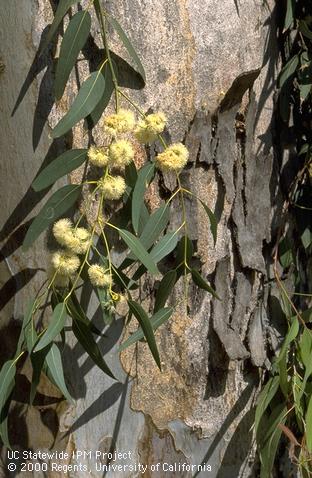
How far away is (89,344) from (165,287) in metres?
0.16

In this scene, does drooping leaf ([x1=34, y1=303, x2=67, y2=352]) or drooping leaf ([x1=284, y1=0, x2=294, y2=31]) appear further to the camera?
drooping leaf ([x1=284, y1=0, x2=294, y2=31])

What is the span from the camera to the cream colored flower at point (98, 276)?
1.17 metres

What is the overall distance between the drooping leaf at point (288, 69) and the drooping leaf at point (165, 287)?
0.49 metres

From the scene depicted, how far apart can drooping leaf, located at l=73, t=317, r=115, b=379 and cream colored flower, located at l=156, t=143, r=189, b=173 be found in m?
0.28

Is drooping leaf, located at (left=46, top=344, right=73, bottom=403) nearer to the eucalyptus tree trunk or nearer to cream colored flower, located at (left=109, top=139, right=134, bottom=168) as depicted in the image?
the eucalyptus tree trunk

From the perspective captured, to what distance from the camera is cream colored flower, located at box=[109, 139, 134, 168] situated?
3.84 feet

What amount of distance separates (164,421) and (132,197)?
417mm

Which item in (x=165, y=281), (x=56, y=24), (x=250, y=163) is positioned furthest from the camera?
(x=250, y=163)

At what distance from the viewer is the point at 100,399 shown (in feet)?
4.38

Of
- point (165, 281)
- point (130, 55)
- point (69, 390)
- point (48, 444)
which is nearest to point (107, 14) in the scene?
point (130, 55)

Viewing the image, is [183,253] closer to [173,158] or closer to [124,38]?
[173,158]

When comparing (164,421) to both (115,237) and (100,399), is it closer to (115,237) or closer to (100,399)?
(100,399)

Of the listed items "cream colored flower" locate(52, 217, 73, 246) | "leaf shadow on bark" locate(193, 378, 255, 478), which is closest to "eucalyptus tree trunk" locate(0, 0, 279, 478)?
"leaf shadow on bark" locate(193, 378, 255, 478)

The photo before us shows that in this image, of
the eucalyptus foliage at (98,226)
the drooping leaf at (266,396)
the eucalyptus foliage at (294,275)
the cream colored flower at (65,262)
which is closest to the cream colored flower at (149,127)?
the eucalyptus foliage at (98,226)
